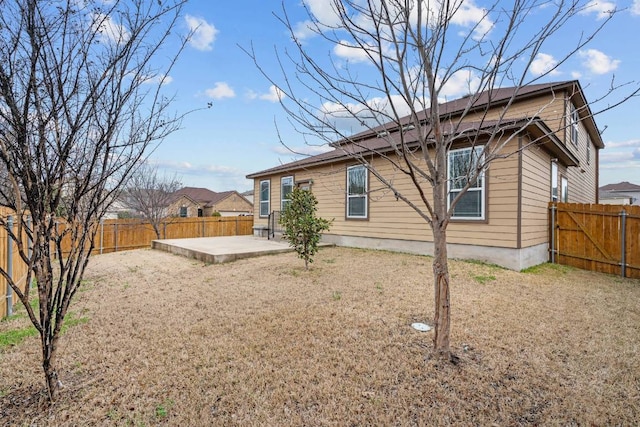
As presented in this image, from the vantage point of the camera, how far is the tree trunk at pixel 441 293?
2803 millimetres

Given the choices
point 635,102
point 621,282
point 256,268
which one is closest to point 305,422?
point 635,102

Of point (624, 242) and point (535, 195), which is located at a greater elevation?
point (535, 195)

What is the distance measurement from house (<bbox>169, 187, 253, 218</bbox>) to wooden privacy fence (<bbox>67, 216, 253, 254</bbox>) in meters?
16.3

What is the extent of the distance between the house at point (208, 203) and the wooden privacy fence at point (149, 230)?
1634 cm

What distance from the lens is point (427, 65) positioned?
106 inches

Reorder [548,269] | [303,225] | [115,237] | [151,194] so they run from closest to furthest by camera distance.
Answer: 1. [303,225]
2. [548,269]
3. [115,237]
4. [151,194]

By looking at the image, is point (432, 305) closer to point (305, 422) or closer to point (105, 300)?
point (305, 422)

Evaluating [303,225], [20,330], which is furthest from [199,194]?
[20,330]

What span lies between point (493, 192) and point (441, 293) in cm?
513

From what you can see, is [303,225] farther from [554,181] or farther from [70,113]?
[554,181]

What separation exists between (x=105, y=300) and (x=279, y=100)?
432cm

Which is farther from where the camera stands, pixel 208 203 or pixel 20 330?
pixel 208 203

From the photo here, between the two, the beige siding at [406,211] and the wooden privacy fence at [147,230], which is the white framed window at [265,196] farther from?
the wooden privacy fence at [147,230]

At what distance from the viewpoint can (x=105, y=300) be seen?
505 centimetres
